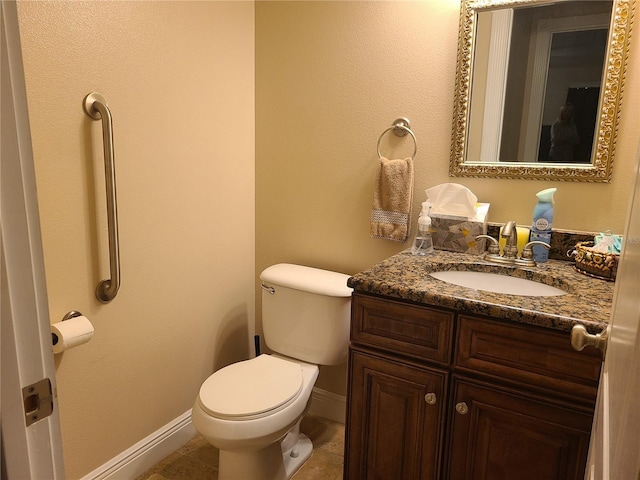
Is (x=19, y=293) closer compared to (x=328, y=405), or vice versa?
(x=19, y=293)

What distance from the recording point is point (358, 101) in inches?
73.8

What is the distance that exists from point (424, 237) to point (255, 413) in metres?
0.86

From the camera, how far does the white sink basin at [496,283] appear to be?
144cm

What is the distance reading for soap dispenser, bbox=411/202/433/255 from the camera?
65.9 inches

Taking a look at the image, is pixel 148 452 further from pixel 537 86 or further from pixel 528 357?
pixel 537 86

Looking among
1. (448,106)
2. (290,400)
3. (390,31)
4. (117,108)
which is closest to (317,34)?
(390,31)

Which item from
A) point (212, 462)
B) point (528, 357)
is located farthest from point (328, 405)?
point (528, 357)

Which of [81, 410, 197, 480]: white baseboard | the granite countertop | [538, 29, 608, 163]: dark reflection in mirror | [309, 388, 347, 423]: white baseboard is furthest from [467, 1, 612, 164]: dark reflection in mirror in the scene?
[81, 410, 197, 480]: white baseboard

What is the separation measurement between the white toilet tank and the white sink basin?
40 cm

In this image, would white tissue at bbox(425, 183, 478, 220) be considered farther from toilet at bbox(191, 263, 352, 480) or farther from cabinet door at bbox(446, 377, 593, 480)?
cabinet door at bbox(446, 377, 593, 480)

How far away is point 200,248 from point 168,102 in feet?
1.98

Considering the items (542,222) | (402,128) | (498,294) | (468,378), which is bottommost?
(468,378)

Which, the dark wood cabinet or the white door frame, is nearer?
the white door frame

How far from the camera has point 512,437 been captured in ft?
3.90
